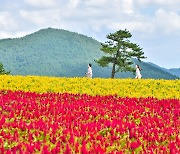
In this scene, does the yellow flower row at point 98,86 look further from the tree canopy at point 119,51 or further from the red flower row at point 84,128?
the tree canopy at point 119,51

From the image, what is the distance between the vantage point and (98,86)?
1006 inches

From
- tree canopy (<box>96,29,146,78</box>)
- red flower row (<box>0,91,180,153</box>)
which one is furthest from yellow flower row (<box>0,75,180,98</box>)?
tree canopy (<box>96,29,146,78</box>)

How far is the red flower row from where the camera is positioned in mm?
9062

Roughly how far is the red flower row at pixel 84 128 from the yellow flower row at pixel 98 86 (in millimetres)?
7673

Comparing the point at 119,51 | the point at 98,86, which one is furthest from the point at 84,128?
the point at 119,51

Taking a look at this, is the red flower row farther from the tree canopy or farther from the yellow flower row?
the tree canopy

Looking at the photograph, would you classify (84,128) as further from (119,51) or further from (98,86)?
(119,51)

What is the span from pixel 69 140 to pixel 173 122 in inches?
179

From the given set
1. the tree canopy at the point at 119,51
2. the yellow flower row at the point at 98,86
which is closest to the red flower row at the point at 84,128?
the yellow flower row at the point at 98,86

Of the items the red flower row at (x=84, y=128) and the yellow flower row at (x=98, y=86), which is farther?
the yellow flower row at (x=98, y=86)

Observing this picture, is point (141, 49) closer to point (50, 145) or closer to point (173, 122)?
point (173, 122)

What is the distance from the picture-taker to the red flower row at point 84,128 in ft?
29.7

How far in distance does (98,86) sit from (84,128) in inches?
587

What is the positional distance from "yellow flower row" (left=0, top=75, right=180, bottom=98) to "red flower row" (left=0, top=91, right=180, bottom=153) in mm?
7673
